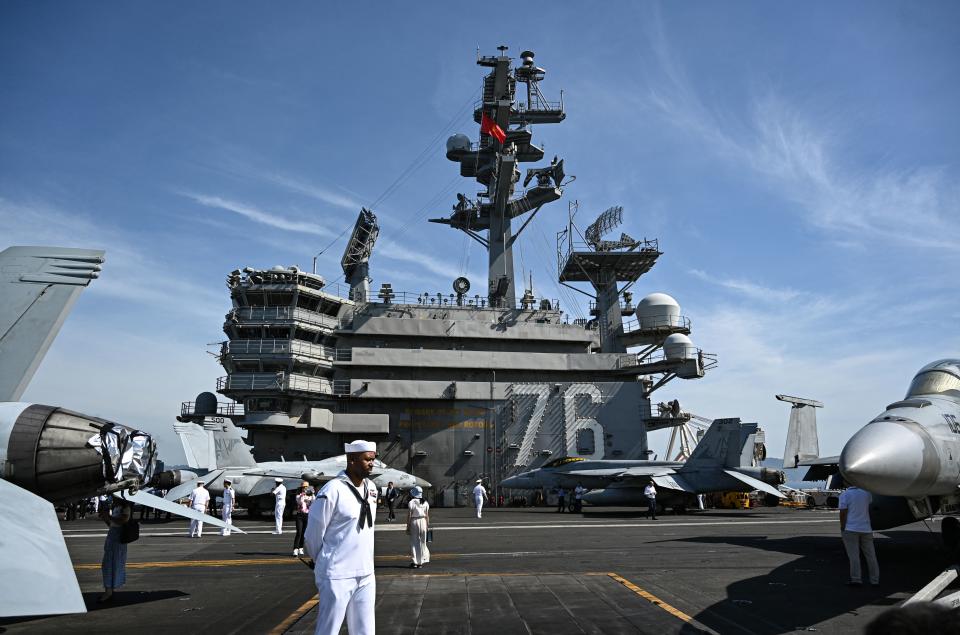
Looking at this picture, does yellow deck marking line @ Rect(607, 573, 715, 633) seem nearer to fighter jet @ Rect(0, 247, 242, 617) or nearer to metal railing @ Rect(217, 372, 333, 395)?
fighter jet @ Rect(0, 247, 242, 617)

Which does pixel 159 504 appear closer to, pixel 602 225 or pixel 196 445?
pixel 196 445

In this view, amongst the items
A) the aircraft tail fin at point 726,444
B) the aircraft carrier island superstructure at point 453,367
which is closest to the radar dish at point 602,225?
the aircraft carrier island superstructure at point 453,367

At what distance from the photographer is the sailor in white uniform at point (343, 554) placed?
4445mm

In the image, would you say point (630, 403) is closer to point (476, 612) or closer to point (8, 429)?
point (476, 612)

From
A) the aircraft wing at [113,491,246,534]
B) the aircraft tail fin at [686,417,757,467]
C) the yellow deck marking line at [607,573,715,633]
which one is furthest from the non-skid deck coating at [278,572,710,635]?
the aircraft tail fin at [686,417,757,467]

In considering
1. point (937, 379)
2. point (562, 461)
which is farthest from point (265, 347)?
point (937, 379)

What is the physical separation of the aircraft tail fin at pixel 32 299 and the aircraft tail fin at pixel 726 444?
27684mm

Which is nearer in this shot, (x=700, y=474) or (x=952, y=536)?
(x=952, y=536)

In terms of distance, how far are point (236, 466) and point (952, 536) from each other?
26472mm

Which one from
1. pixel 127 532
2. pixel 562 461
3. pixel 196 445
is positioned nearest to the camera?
pixel 127 532

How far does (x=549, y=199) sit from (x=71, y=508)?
3424cm

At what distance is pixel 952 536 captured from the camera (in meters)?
10.5

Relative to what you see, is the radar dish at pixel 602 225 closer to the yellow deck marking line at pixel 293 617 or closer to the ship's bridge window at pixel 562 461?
the ship's bridge window at pixel 562 461

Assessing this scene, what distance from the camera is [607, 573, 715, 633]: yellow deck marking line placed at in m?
7.11
